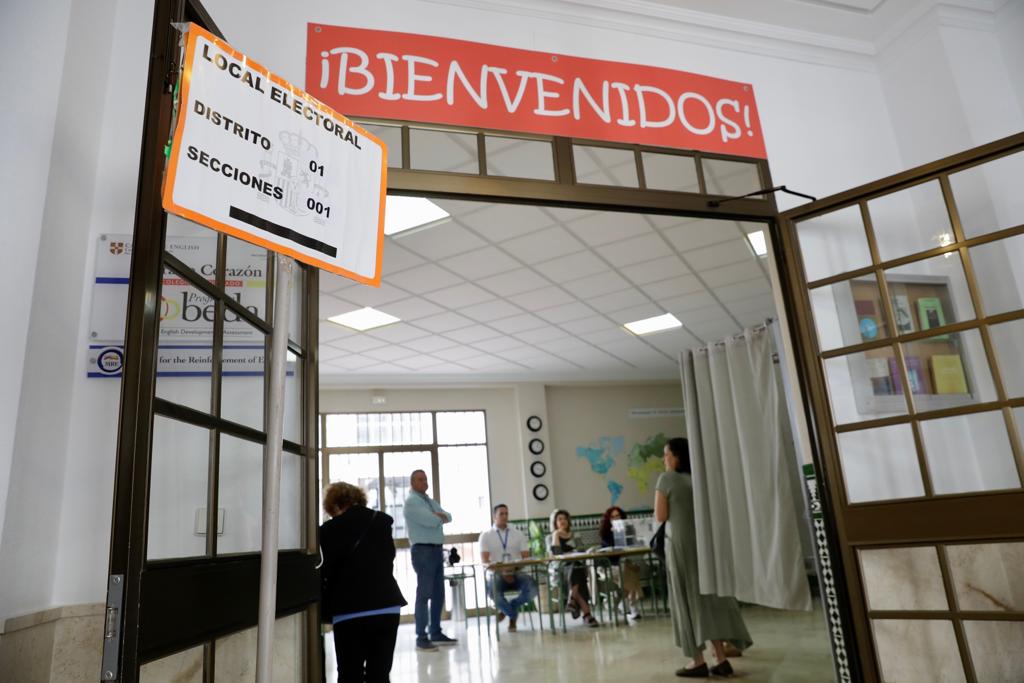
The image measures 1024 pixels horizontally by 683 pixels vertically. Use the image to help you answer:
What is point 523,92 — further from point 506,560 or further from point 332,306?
point 506,560

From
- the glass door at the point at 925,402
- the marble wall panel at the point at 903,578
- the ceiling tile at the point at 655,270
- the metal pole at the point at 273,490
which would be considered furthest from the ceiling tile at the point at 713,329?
the metal pole at the point at 273,490

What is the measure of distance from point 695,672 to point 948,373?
8.56ft

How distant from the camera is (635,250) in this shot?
18.8 feet

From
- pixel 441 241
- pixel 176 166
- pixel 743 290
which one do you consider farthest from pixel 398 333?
pixel 176 166

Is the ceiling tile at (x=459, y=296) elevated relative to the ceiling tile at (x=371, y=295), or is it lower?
lower

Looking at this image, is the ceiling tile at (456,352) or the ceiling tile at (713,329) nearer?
the ceiling tile at (713,329)

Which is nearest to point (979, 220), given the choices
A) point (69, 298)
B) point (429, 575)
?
point (69, 298)

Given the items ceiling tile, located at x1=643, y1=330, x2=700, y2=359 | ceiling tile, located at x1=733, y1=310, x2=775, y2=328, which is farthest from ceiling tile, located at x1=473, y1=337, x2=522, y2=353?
ceiling tile, located at x1=733, y1=310, x2=775, y2=328

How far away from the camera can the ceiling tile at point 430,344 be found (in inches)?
305

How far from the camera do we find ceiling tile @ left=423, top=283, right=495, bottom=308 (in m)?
6.28

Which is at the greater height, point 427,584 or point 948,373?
point 948,373

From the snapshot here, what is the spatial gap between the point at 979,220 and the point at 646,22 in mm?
1666

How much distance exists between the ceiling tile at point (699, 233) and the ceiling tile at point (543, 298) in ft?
4.22

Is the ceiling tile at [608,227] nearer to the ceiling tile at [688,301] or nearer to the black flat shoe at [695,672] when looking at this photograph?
the ceiling tile at [688,301]
